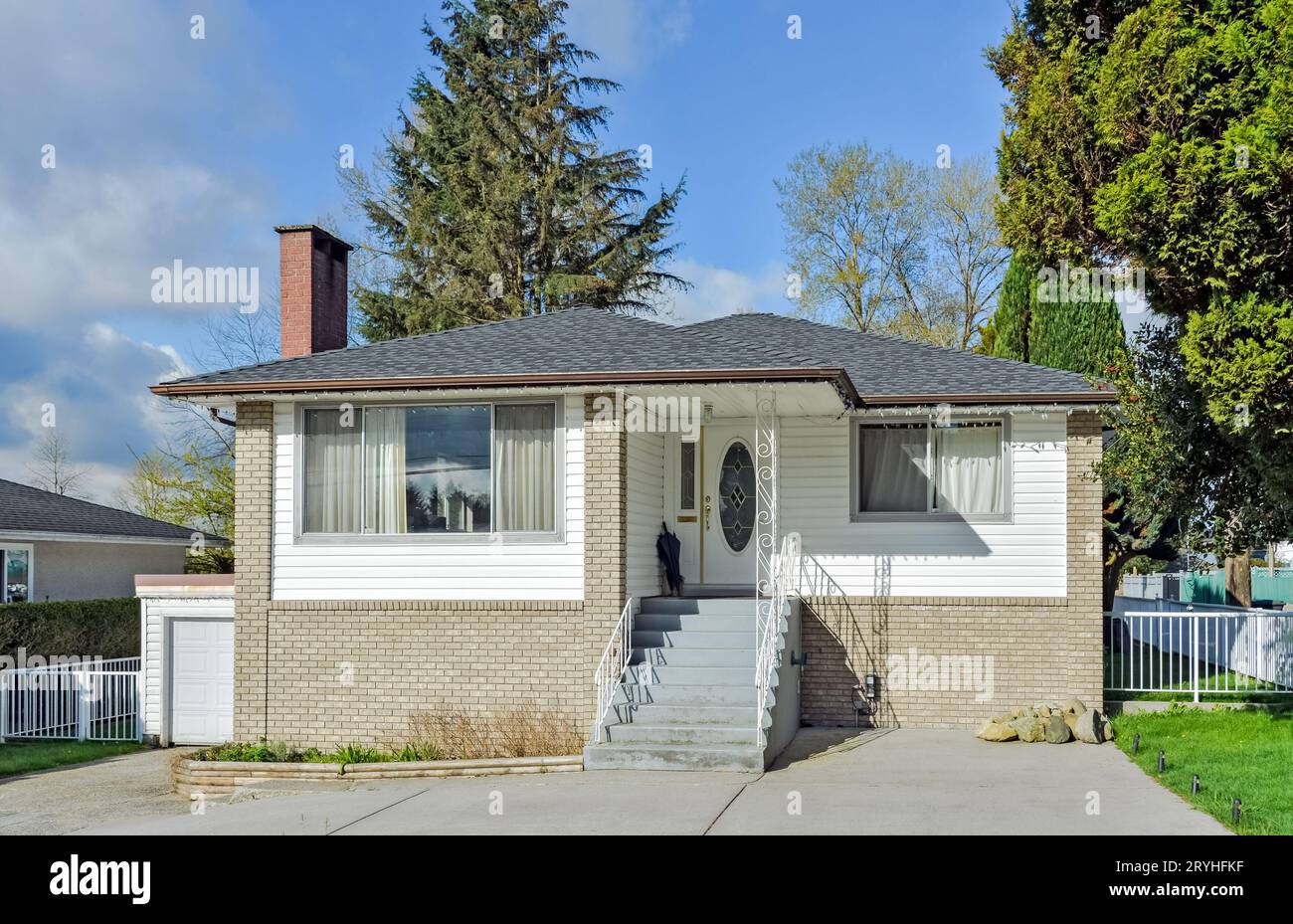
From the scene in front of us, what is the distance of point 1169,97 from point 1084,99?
1482 millimetres

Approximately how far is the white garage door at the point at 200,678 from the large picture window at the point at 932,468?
30.3 ft

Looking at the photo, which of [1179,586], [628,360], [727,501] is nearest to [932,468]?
[727,501]

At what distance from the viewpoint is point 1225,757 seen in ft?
37.8

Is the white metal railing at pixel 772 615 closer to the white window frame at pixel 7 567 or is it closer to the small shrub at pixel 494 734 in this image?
the small shrub at pixel 494 734

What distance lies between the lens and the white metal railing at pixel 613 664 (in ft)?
39.2

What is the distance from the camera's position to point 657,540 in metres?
14.7

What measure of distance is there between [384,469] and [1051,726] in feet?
25.8

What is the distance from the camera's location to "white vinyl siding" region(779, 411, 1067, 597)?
46.5 ft

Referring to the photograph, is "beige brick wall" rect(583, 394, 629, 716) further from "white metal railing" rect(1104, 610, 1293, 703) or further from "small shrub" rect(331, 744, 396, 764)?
"white metal railing" rect(1104, 610, 1293, 703)

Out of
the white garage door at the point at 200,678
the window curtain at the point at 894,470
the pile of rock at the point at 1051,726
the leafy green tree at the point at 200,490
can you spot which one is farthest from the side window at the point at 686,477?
the leafy green tree at the point at 200,490

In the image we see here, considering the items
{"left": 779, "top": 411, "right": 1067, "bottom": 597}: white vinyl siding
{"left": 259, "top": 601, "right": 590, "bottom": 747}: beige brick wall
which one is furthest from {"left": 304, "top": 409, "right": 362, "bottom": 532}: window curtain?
{"left": 779, "top": 411, "right": 1067, "bottom": 597}: white vinyl siding

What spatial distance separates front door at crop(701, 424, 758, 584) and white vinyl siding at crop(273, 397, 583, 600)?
8.34 ft
